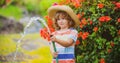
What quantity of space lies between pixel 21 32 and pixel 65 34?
3801mm

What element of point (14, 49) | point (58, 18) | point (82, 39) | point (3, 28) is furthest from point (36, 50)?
point (58, 18)

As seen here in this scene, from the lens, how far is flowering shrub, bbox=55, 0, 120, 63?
5.73m

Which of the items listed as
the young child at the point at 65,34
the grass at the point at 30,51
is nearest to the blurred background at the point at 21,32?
the grass at the point at 30,51

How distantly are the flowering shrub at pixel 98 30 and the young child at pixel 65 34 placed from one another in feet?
3.09

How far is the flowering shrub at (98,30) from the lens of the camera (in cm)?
573

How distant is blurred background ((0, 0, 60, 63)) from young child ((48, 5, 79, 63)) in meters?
2.92

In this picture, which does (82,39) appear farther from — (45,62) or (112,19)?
(45,62)

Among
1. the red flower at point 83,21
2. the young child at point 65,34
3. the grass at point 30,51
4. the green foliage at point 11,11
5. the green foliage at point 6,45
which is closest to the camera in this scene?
the young child at point 65,34

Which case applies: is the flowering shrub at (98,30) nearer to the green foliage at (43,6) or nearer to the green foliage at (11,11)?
the green foliage at (43,6)

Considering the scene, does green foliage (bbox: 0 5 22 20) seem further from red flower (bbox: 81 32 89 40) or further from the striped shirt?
the striped shirt

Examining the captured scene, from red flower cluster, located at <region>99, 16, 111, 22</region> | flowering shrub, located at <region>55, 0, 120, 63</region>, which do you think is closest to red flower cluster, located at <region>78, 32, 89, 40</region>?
flowering shrub, located at <region>55, 0, 120, 63</region>

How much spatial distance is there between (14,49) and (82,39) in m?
2.45

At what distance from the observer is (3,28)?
859cm

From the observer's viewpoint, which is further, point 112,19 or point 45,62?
point 45,62
